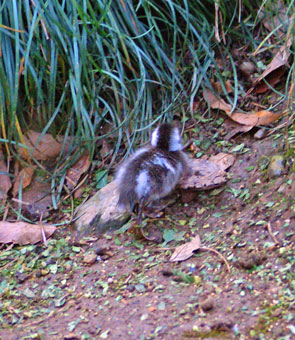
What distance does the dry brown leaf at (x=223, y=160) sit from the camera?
4137mm

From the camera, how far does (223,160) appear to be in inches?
165

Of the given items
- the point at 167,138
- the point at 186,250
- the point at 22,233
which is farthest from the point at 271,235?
the point at 22,233

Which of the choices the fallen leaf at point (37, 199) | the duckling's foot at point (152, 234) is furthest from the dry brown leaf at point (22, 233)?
the duckling's foot at point (152, 234)

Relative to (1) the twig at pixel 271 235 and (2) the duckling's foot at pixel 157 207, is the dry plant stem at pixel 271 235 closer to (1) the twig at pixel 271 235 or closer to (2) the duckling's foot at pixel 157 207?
(1) the twig at pixel 271 235

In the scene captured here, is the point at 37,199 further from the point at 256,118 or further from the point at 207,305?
the point at 207,305

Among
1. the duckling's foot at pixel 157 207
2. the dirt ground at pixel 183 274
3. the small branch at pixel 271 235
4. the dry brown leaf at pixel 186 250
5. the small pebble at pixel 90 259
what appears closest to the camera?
the dirt ground at pixel 183 274

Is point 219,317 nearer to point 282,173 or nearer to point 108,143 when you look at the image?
point 282,173

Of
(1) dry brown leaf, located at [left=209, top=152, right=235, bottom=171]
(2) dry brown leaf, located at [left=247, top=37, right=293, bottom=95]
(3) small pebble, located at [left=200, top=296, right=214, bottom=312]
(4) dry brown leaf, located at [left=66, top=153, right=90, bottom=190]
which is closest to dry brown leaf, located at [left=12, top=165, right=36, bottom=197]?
(4) dry brown leaf, located at [left=66, top=153, right=90, bottom=190]

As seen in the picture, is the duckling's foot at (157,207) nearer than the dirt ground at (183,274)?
No

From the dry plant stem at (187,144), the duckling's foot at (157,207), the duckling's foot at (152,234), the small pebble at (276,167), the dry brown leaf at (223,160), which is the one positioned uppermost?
the small pebble at (276,167)

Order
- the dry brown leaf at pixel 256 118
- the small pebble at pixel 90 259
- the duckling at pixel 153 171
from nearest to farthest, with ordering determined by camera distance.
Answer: the small pebble at pixel 90 259
the duckling at pixel 153 171
the dry brown leaf at pixel 256 118

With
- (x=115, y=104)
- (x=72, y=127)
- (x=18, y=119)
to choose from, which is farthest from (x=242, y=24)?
(x=18, y=119)

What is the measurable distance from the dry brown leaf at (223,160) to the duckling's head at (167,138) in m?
0.31

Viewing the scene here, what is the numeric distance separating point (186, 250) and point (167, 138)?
906 millimetres
